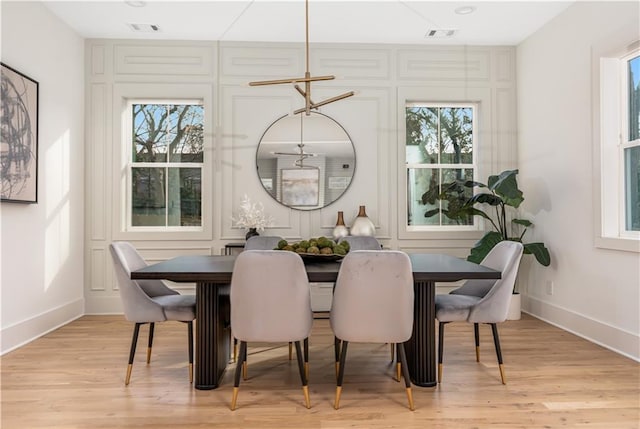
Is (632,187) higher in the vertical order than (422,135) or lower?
lower

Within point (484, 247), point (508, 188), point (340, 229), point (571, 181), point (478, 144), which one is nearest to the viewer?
point (571, 181)

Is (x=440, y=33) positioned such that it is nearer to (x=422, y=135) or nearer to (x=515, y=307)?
(x=422, y=135)

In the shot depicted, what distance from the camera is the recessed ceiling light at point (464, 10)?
4.03 m

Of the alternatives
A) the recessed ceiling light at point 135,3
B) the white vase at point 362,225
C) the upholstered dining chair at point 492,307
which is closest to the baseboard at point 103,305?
the white vase at point 362,225

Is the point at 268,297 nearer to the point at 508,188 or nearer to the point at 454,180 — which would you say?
the point at 508,188

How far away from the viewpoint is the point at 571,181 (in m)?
3.89

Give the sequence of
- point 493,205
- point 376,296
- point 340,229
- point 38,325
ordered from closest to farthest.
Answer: point 376,296, point 38,325, point 493,205, point 340,229

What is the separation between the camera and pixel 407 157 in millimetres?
4996

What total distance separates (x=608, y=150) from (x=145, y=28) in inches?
175

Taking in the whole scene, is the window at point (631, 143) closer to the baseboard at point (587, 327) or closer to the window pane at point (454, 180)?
the baseboard at point (587, 327)

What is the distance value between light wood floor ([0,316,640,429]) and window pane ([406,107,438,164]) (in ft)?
7.39

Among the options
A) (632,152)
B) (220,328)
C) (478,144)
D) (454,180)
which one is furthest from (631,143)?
(220,328)

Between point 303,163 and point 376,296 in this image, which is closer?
point 376,296

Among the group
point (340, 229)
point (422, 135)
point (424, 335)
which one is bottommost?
point (424, 335)
